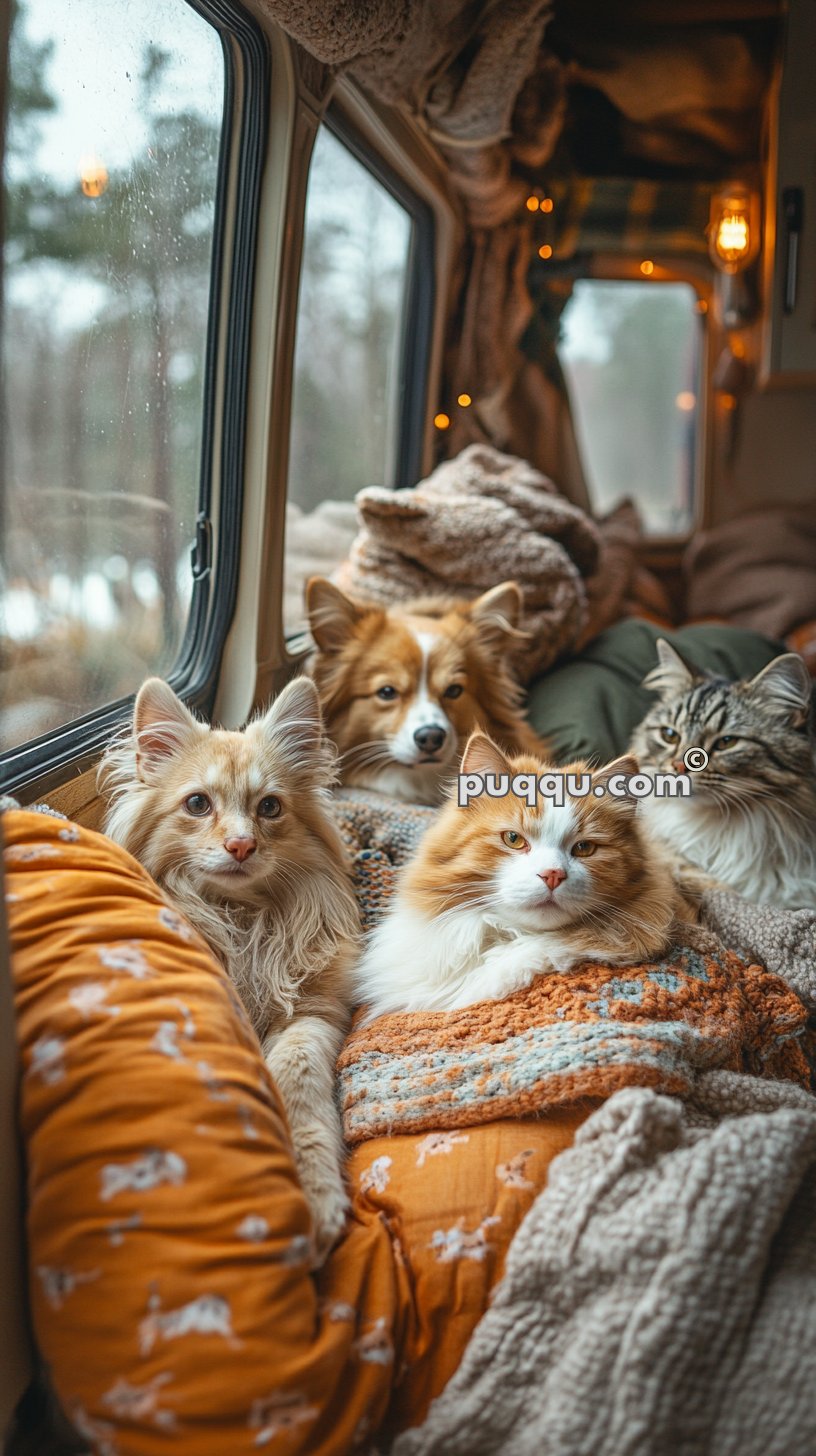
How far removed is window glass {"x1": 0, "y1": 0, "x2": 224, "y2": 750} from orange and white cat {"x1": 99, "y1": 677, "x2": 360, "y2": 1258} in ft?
0.85

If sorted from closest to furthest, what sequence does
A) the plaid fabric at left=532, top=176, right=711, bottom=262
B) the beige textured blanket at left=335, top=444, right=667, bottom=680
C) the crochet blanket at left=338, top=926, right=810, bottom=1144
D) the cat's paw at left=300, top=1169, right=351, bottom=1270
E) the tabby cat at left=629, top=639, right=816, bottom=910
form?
the cat's paw at left=300, top=1169, right=351, bottom=1270 < the crochet blanket at left=338, top=926, right=810, bottom=1144 < the tabby cat at left=629, top=639, right=816, bottom=910 < the beige textured blanket at left=335, top=444, right=667, bottom=680 < the plaid fabric at left=532, top=176, right=711, bottom=262

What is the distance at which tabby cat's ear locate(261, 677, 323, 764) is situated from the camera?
1.82m

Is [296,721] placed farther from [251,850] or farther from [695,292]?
[695,292]

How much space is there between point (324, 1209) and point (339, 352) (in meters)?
2.64

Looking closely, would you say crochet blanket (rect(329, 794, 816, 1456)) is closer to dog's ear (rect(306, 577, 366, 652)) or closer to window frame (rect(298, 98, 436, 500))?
dog's ear (rect(306, 577, 366, 652))

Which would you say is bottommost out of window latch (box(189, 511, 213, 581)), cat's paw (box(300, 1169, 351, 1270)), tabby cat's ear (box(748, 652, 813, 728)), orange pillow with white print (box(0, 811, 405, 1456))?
cat's paw (box(300, 1169, 351, 1270))

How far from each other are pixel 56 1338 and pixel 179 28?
88.3 inches

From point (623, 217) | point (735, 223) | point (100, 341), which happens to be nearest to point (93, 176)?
point (100, 341)

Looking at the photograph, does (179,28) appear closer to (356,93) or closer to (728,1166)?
(356,93)

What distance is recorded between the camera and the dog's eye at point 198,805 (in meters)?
1.70

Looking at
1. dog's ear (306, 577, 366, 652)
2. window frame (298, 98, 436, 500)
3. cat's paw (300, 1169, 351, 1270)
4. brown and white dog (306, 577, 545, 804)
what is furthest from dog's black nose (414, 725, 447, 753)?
window frame (298, 98, 436, 500)

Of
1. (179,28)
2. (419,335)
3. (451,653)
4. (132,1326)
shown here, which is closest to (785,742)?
(451,653)

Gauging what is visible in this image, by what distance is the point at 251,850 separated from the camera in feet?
5.38

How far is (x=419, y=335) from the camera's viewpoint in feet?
12.5
